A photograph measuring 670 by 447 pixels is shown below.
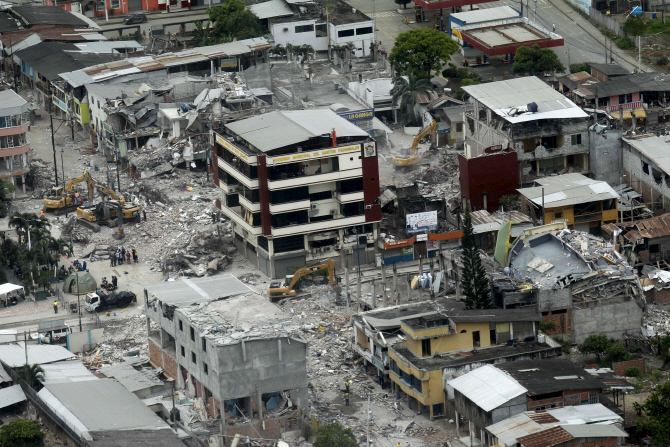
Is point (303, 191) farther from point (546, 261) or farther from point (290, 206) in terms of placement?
point (546, 261)

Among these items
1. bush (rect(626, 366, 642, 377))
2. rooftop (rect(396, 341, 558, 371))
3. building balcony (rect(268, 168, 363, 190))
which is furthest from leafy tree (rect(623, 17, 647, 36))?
rooftop (rect(396, 341, 558, 371))

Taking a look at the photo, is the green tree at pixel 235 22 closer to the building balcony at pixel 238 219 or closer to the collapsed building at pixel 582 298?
the building balcony at pixel 238 219

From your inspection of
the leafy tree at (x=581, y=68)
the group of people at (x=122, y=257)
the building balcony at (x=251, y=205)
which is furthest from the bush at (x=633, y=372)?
the leafy tree at (x=581, y=68)

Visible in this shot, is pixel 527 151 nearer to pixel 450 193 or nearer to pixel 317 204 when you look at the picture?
pixel 450 193

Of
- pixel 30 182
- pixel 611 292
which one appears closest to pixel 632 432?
pixel 611 292

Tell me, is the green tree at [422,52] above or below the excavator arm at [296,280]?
above

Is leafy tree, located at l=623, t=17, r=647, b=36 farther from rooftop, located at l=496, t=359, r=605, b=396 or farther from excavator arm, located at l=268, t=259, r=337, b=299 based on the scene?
rooftop, located at l=496, t=359, r=605, b=396

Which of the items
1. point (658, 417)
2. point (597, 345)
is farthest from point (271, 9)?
point (658, 417)
